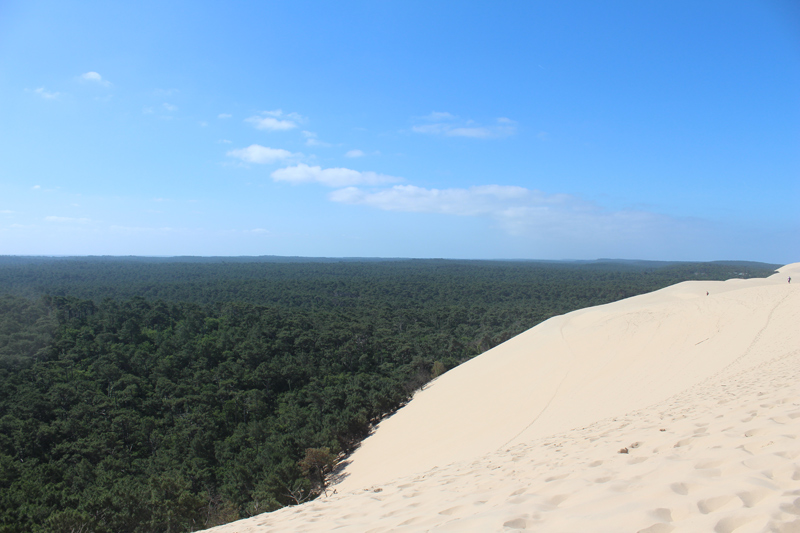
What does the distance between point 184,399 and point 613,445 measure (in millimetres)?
24000

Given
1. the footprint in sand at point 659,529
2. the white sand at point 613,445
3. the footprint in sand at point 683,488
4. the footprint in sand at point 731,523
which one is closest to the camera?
the footprint in sand at point 731,523

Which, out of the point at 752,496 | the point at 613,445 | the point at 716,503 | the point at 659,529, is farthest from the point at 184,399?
the point at 752,496

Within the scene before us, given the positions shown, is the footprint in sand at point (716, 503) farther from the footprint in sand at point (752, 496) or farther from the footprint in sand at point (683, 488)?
the footprint in sand at point (683, 488)

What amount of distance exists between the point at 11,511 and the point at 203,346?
2108 centimetres

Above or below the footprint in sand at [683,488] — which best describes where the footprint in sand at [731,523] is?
above

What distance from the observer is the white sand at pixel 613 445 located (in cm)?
271

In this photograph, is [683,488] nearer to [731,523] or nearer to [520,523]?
[731,523]

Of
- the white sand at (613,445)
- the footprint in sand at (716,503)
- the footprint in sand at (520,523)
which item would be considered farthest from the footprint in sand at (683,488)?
the footprint in sand at (520,523)

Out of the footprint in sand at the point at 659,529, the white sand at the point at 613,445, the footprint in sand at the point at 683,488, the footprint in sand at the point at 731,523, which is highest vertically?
the footprint in sand at the point at 731,523

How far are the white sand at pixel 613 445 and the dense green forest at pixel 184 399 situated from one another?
13.3ft

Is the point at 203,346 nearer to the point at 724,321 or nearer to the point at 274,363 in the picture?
the point at 274,363

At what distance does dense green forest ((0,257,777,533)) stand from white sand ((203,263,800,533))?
13.3 feet

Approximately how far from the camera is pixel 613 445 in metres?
4.96

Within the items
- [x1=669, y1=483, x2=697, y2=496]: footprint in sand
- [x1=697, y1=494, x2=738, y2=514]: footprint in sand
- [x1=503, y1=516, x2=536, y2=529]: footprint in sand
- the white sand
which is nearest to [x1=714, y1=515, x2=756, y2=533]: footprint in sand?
the white sand
